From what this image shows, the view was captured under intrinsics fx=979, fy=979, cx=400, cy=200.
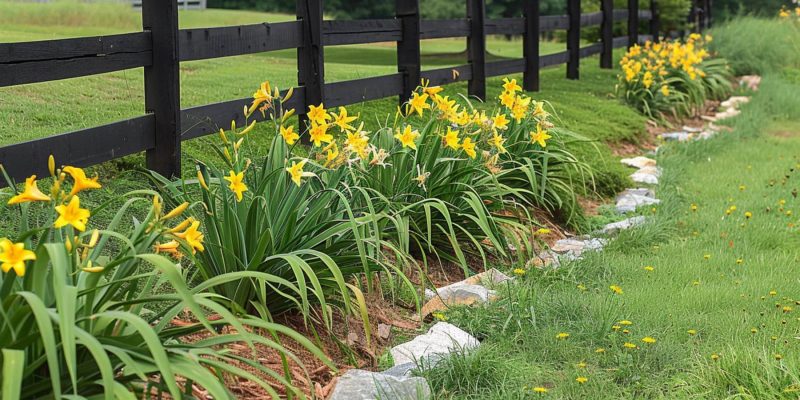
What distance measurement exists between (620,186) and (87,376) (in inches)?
209

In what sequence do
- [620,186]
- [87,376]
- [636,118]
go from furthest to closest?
[636,118] < [620,186] < [87,376]

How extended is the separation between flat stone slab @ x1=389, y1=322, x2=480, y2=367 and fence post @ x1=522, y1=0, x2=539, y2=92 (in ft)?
25.7

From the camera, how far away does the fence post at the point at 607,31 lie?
14.7 metres

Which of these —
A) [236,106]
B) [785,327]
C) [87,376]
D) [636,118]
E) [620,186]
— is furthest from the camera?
[636,118]

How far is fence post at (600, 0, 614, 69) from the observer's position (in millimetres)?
14688

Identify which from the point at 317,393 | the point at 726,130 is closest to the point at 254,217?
the point at 317,393

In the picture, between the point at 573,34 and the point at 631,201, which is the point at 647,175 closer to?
the point at 631,201

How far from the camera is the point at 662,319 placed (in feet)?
13.3

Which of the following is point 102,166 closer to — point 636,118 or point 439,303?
point 439,303

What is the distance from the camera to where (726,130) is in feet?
34.4

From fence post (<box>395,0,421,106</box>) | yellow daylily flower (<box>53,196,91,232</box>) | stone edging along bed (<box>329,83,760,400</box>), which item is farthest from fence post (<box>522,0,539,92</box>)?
yellow daylily flower (<box>53,196,91,232</box>)

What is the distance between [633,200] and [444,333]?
339cm

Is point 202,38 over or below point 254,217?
over

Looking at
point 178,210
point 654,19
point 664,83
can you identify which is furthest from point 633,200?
point 654,19
